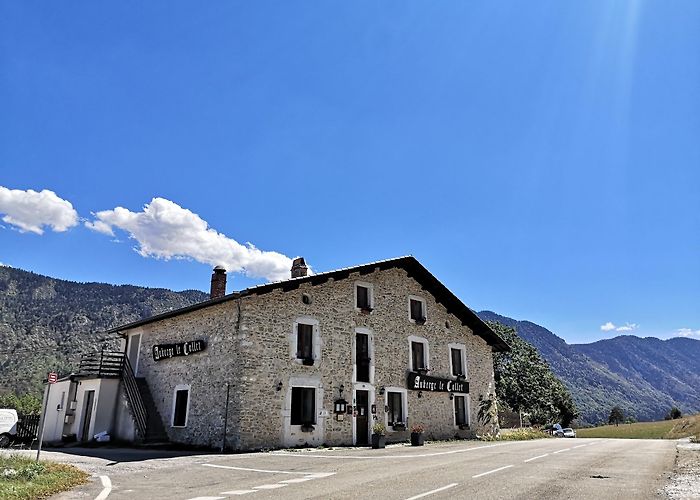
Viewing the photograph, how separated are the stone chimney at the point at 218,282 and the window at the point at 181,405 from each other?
4959 millimetres

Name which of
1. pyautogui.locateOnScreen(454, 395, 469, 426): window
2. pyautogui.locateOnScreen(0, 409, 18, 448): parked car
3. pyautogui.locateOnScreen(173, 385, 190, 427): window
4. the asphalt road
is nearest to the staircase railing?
pyautogui.locateOnScreen(173, 385, 190, 427): window

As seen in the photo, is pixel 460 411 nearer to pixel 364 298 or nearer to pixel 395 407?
pixel 395 407

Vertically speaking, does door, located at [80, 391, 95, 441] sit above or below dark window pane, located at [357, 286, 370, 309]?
below

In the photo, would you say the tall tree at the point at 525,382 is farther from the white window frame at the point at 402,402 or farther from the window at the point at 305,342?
the window at the point at 305,342

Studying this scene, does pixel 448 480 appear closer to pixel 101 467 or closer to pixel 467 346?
pixel 101 467

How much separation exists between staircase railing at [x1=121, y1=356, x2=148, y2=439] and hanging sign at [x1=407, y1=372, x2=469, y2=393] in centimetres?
1137

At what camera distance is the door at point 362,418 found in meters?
21.2

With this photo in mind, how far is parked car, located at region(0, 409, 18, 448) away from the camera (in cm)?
2091

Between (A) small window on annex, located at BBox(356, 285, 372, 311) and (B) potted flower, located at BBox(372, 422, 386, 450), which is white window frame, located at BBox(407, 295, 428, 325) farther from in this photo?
(B) potted flower, located at BBox(372, 422, 386, 450)

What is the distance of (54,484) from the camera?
30.5 feet

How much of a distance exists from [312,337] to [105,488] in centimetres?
1140

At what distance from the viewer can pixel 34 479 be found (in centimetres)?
953

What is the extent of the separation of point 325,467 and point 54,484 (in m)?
5.84

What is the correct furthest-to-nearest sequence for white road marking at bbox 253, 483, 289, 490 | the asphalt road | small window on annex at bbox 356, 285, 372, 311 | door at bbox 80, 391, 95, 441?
1. small window on annex at bbox 356, 285, 372, 311
2. door at bbox 80, 391, 95, 441
3. white road marking at bbox 253, 483, 289, 490
4. the asphalt road
